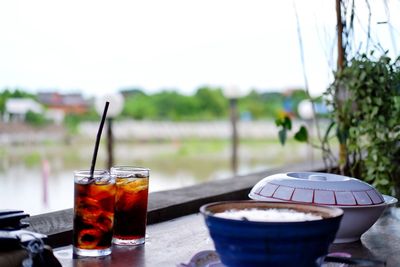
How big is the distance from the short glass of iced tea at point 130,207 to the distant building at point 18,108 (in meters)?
10.8

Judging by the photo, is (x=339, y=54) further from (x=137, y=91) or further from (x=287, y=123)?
(x=137, y=91)

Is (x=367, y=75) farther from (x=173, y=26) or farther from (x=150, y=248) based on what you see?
(x=173, y=26)

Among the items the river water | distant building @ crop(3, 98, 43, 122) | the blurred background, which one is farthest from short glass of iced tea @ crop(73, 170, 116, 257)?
distant building @ crop(3, 98, 43, 122)

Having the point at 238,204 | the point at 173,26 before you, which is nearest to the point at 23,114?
the point at 173,26

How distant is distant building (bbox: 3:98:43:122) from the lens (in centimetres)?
1184

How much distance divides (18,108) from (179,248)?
11776 mm

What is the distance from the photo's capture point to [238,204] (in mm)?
867

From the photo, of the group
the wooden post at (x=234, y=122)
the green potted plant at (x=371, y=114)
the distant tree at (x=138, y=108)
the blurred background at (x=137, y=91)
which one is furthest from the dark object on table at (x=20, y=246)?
the distant tree at (x=138, y=108)

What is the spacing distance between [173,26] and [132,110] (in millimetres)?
4933

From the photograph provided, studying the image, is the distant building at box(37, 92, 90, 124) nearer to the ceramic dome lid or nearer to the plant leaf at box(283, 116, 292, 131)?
the plant leaf at box(283, 116, 292, 131)

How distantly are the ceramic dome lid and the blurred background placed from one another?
5699 millimetres

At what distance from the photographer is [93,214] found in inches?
37.9

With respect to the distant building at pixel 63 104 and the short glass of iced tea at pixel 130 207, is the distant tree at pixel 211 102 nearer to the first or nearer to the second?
the distant building at pixel 63 104

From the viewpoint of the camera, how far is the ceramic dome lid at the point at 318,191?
3.43 feet
